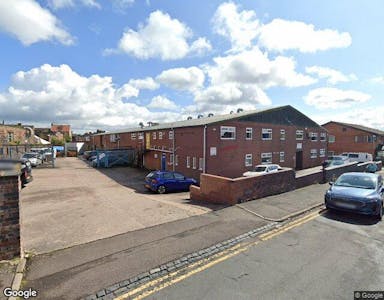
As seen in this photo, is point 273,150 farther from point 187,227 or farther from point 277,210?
point 187,227

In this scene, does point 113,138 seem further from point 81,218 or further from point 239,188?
point 239,188

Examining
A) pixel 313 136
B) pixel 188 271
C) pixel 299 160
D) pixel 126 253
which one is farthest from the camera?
pixel 313 136

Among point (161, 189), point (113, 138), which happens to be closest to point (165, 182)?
point (161, 189)

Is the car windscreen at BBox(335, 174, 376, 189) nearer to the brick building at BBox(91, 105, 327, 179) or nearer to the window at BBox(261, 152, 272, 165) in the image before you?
the brick building at BBox(91, 105, 327, 179)

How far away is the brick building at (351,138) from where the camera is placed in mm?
40562

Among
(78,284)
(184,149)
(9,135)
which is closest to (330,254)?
(78,284)

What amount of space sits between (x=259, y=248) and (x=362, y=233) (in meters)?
3.60

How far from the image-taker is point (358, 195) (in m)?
8.18

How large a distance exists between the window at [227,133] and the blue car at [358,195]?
441 inches

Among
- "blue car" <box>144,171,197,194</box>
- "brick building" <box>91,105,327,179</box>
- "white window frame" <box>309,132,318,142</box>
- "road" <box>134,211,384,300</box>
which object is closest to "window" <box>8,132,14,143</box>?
"brick building" <box>91,105,327,179</box>

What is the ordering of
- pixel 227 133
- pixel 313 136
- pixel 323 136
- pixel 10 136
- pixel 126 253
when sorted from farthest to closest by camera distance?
1. pixel 10 136
2. pixel 323 136
3. pixel 313 136
4. pixel 227 133
5. pixel 126 253

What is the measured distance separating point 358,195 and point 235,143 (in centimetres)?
1323

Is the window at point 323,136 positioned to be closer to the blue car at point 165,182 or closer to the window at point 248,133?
the window at point 248,133

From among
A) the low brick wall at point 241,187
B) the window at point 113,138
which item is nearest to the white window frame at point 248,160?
the low brick wall at point 241,187
